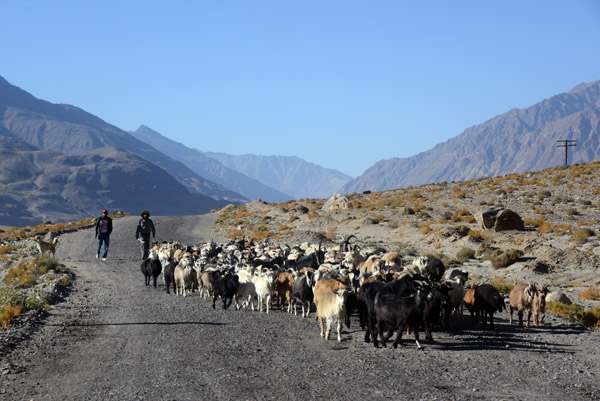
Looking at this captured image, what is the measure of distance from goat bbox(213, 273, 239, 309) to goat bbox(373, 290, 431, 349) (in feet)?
19.1

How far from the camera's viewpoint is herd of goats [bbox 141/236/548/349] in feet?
39.8

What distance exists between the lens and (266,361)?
11.1m

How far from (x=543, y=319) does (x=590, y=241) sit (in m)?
15.3

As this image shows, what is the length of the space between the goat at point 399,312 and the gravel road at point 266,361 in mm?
407

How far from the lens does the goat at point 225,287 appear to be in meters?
16.9

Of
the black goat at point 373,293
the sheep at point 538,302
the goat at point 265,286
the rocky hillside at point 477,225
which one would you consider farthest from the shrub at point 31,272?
the sheep at point 538,302

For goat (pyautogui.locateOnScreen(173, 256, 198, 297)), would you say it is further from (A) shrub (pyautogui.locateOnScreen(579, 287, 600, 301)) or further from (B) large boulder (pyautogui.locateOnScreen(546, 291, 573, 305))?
(A) shrub (pyautogui.locateOnScreen(579, 287, 600, 301))

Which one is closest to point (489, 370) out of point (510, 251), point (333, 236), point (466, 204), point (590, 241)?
point (510, 251)

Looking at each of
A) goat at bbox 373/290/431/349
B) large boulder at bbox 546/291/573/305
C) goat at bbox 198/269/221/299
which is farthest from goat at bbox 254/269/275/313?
large boulder at bbox 546/291/573/305

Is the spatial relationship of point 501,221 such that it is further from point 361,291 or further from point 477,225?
point 361,291

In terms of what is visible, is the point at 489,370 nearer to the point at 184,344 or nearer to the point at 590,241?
the point at 184,344

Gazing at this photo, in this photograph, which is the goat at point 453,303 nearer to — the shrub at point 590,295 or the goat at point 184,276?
the shrub at point 590,295

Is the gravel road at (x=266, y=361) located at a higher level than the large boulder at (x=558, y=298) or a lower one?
lower

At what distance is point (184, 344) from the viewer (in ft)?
40.7
